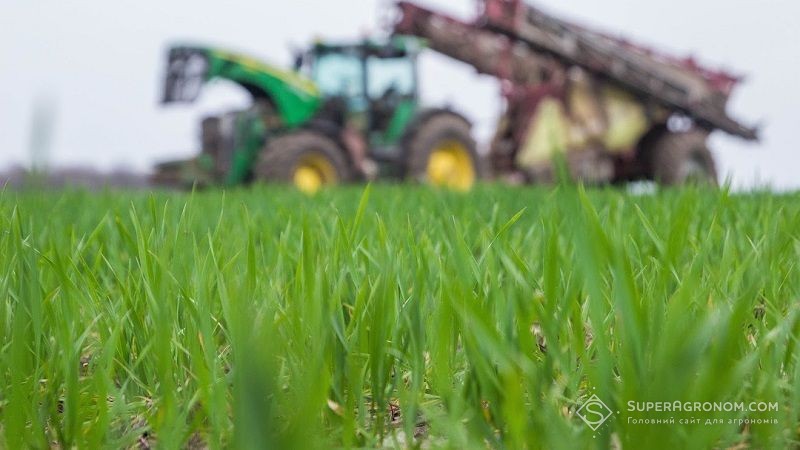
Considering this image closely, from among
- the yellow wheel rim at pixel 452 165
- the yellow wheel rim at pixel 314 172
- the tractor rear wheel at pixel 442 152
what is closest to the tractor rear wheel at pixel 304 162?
the yellow wheel rim at pixel 314 172

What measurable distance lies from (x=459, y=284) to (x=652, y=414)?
0.81 feet

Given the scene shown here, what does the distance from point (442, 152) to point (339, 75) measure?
4.98 ft

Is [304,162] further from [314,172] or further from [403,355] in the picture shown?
[403,355]

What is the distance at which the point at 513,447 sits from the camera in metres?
0.48

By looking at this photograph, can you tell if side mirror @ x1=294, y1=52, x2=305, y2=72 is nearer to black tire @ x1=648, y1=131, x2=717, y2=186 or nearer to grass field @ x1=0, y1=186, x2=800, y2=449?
black tire @ x1=648, y1=131, x2=717, y2=186

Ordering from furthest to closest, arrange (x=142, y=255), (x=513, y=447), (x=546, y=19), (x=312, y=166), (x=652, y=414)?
(x=546, y=19) → (x=312, y=166) → (x=142, y=255) → (x=513, y=447) → (x=652, y=414)

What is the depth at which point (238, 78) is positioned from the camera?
656 cm

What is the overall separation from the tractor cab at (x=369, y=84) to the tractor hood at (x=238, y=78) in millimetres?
359

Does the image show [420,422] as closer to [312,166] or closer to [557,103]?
[312,166]

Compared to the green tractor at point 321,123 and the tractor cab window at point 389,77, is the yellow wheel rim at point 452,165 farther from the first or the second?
the tractor cab window at point 389,77

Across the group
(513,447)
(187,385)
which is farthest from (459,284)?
(187,385)

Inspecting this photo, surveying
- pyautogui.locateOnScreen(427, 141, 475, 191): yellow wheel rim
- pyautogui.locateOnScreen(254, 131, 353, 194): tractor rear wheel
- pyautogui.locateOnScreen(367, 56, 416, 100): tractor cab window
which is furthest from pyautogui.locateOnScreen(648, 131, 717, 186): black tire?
pyautogui.locateOnScreen(254, 131, 353, 194): tractor rear wheel

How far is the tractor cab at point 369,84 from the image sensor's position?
7.11 meters

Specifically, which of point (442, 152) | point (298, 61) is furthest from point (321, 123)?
point (442, 152)
